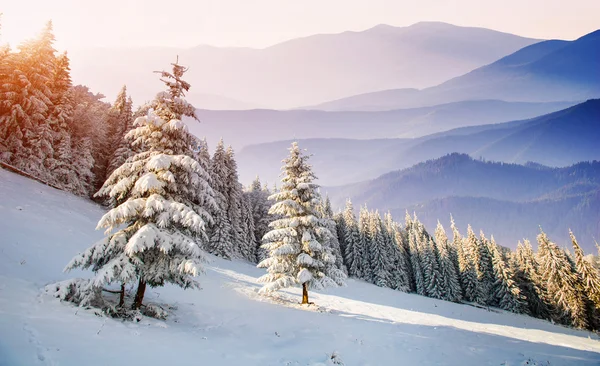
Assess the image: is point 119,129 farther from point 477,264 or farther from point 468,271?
point 477,264

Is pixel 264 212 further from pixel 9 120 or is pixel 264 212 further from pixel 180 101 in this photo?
pixel 180 101

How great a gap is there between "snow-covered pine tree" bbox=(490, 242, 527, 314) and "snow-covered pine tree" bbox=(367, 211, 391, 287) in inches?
794

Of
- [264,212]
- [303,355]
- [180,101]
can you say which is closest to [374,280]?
[264,212]

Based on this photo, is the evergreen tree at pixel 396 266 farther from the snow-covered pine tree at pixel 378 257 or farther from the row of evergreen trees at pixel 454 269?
the snow-covered pine tree at pixel 378 257

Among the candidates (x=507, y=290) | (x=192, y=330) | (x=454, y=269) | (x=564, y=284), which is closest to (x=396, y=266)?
(x=454, y=269)

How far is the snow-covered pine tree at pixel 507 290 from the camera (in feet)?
171

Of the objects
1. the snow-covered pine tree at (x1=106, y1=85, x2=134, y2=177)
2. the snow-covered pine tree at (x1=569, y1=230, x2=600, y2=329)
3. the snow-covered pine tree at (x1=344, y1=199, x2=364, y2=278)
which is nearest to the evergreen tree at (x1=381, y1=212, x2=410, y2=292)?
the snow-covered pine tree at (x1=344, y1=199, x2=364, y2=278)

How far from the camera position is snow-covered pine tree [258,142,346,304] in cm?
1889

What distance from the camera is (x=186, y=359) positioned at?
26.1 feet

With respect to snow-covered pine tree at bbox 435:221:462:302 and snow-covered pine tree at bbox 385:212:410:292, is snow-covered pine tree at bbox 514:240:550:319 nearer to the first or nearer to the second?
snow-covered pine tree at bbox 435:221:462:302

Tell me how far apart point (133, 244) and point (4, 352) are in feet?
13.1

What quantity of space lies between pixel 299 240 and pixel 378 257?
4691 cm

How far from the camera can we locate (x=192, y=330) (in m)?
11.1

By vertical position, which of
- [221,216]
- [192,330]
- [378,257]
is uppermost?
[221,216]
